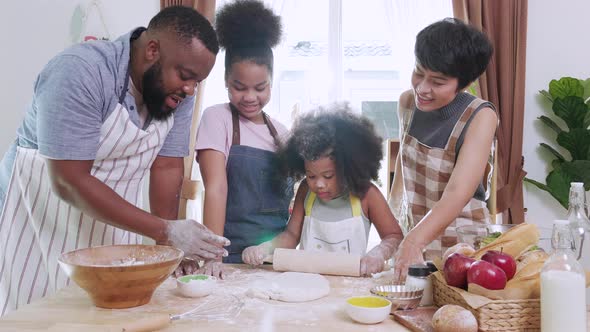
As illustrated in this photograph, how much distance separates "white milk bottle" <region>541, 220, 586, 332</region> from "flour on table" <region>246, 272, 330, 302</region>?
522mm

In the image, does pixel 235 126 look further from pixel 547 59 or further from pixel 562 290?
pixel 547 59

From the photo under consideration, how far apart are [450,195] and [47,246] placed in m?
1.27

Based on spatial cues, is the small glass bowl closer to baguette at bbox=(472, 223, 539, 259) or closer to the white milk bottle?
baguette at bbox=(472, 223, 539, 259)

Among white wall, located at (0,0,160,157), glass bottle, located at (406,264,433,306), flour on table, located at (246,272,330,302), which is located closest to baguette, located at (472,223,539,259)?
glass bottle, located at (406,264,433,306)

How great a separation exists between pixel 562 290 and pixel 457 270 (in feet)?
0.72

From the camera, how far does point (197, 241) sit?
1529 millimetres

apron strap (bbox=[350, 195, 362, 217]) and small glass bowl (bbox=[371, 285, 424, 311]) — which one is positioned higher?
apron strap (bbox=[350, 195, 362, 217])

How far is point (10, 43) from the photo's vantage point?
155 inches

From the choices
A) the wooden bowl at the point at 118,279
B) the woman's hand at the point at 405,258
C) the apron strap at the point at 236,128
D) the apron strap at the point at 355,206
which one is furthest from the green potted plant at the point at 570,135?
the wooden bowl at the point at 118,279

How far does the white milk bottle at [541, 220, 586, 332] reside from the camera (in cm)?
98

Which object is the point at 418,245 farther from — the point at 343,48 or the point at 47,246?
the point at 343,48

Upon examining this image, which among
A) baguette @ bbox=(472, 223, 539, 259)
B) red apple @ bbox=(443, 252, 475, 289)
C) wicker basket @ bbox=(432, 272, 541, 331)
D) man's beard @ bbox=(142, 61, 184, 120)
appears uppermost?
man's beard @ bbox=(142, 61, 184, 120)

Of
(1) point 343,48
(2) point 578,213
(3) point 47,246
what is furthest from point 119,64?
(1) point 343,48

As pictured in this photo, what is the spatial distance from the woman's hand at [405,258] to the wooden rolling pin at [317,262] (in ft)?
0.46
